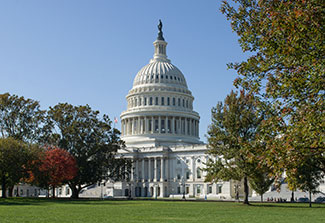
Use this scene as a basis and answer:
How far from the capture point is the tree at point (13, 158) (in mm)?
76875

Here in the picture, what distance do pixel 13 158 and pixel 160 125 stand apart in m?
93.0

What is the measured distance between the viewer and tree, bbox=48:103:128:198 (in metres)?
95.0

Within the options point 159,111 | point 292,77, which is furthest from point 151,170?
point 292,77

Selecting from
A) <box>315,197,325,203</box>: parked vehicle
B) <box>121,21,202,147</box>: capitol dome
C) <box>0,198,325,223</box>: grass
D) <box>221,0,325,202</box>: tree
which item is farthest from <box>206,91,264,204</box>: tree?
<box>121,21,202,147</box>: capitol dome

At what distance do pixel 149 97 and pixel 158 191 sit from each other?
37134 millimetres

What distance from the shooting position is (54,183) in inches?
3570

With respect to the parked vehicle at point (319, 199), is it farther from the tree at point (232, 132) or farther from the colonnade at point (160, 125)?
the colonnade at point (160, 125)

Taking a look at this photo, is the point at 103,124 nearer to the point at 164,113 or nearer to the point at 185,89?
the point at 164,113

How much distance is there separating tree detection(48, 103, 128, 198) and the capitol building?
1700 inches

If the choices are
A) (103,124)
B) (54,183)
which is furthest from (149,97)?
(54,183)

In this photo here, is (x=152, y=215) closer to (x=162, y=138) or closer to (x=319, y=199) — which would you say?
(x=319, y=199)

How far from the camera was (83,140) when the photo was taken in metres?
96.1

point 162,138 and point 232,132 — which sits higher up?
point 162,138

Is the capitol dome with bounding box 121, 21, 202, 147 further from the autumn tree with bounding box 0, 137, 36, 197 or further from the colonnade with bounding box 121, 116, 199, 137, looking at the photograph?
the autumn tree with bounding box 0, 137, 36, 197
